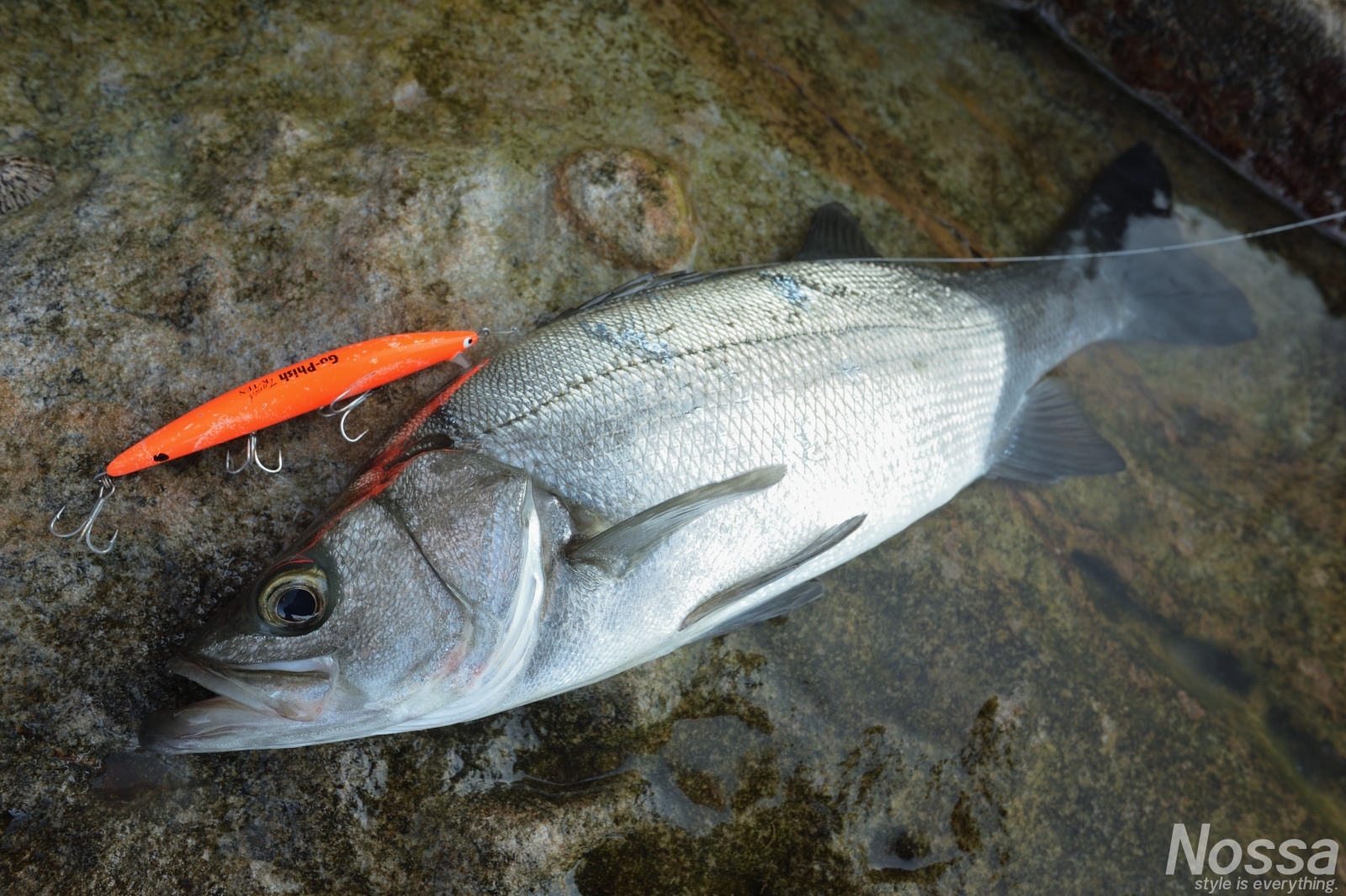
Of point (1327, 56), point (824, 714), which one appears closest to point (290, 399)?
point (824, 714)

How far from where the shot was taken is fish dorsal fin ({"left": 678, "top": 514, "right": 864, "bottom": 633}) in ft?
6.31

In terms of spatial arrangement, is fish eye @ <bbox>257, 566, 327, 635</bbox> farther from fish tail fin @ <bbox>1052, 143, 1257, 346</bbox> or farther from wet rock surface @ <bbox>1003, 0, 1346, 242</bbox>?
wet rock surface @ <bbox>1003, 0, 1346, 242</bbox>

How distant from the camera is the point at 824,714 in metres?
2.24

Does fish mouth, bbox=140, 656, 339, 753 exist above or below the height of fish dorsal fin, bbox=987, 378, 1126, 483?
below

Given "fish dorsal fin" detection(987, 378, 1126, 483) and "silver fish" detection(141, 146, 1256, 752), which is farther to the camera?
"fish dorsal fin" detection(987, 378, 1126, 483)

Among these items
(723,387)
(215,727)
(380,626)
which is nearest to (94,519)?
(215,727)

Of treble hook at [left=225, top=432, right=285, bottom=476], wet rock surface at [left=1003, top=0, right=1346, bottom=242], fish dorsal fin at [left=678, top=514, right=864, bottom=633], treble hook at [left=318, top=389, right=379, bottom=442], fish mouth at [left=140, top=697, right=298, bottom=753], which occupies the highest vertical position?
wet rock surface at [left=1003, top=0, right=1346, bottom=242]

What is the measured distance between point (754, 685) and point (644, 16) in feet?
7.94

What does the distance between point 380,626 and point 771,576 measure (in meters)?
0.96

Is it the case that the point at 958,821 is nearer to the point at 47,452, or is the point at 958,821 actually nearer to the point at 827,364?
the point at 827,364

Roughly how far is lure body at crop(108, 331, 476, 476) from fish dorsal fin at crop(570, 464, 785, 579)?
0.76 metres
